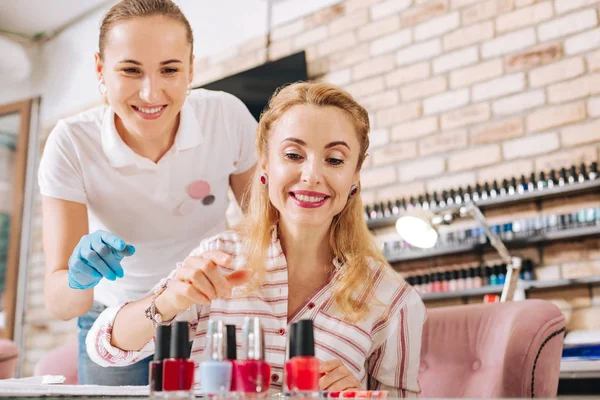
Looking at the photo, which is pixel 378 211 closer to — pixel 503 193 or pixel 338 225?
pixel 503 193

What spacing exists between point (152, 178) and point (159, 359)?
28.9 inches

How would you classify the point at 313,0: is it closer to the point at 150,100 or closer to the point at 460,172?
the point at 460,172

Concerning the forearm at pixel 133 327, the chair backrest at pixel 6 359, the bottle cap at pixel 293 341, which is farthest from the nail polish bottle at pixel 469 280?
the bottle cap at pixel 293 341

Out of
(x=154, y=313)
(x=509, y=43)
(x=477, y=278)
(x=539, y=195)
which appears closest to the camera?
(x=154, y=313)

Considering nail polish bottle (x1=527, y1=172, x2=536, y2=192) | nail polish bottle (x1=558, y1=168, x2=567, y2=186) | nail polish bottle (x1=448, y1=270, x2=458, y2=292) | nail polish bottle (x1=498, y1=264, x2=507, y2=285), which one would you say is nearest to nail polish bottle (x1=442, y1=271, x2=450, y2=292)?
nail polish bottle (x1=448, y1=270, x2=458, y2=292)

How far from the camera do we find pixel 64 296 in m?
1.33

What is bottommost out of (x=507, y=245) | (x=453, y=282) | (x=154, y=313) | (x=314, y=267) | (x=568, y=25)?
(x=154, y=313)

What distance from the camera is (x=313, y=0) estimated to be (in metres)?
3.39

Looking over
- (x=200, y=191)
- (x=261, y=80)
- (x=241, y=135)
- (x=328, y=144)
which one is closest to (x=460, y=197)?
(x=261, y=80)

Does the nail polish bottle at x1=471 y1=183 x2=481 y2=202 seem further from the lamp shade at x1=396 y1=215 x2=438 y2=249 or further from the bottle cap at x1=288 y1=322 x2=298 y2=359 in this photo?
the bottle cap at x1=288 y1=322 x2=298 y2=359

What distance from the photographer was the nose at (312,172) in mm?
1222

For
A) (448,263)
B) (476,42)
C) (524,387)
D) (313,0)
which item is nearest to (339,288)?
(524,387)

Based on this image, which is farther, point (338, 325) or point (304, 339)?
point (338, 325)

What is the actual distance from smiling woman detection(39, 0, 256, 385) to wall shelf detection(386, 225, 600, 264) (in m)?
1.30
